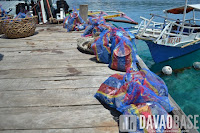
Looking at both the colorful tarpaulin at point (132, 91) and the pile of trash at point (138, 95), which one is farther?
the colorful tarpaulin at point (132, 91)

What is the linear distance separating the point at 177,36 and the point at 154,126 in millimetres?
8717

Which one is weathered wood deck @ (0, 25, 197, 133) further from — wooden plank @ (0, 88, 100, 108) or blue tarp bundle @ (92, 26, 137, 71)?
blue tarp bundle @ (92, 26, 137, 71)

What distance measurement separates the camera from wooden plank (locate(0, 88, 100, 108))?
2.20 m

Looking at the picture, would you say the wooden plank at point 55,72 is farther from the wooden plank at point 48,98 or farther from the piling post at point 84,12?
the piling post at point 84,12

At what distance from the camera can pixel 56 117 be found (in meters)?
1.95

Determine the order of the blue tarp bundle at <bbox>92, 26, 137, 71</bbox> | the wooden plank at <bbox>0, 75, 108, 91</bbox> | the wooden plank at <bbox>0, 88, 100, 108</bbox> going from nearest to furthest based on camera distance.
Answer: the wooden plank at <bbox>0, 88, 100, 108</bbox> < the wooden plank at <bbox>0, 75, 108, 91</bbox> < the blue tarp bundle at <bbox>92, 26, 137, 71</bbox>

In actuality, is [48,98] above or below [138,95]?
below

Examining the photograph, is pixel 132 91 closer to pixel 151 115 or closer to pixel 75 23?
pixel 151 115

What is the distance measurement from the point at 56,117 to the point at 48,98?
1.43 ft

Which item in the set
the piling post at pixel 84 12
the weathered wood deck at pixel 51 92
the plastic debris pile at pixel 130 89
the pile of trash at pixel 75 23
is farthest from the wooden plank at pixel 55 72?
the piling post at pixel 84 12

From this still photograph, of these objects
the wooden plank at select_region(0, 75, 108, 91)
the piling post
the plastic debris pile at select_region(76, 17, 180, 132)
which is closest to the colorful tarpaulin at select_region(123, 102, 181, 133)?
the plastic debris pile at select_region(76, 17, 180, 132)

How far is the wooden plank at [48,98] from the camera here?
2197mm

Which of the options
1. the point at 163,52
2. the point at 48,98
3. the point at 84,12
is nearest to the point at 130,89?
the point at 48,98

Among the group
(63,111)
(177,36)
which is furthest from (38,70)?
(177,36)
